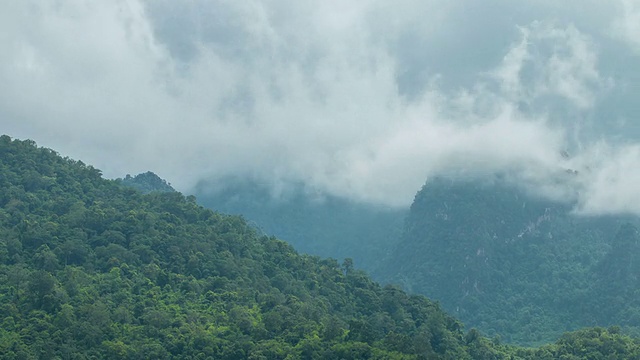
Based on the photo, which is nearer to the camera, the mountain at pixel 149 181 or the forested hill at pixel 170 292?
the forested hill at pixel 170 292

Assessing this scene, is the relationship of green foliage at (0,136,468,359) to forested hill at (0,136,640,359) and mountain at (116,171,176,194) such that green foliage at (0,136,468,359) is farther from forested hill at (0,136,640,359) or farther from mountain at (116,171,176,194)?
mountain at (116,171,176,194)

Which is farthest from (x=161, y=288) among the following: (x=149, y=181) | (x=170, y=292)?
(x=149, y=181)

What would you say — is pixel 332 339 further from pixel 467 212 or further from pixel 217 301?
pixel 467 212

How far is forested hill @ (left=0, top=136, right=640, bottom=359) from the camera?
51.4 metres

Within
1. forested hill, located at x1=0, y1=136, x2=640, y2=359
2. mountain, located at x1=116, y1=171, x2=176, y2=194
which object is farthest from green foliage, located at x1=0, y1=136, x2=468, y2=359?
mountain, located at x1=116, y1=171, x2=176, y2=194

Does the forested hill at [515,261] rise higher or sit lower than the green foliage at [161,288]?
higher

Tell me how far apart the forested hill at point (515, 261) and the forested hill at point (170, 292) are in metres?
22.5

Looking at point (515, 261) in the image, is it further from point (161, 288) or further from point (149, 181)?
point (161, 288)

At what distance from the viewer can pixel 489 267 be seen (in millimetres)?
99562

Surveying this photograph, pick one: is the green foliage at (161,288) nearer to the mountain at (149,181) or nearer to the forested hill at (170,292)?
the forested hill at (170,292)

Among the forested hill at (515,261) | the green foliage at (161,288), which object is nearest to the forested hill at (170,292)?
the green foliage at (161,288)

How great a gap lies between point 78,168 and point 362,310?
20717mm

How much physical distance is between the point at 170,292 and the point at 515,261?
5040 centimetres

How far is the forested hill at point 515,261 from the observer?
294 ft
